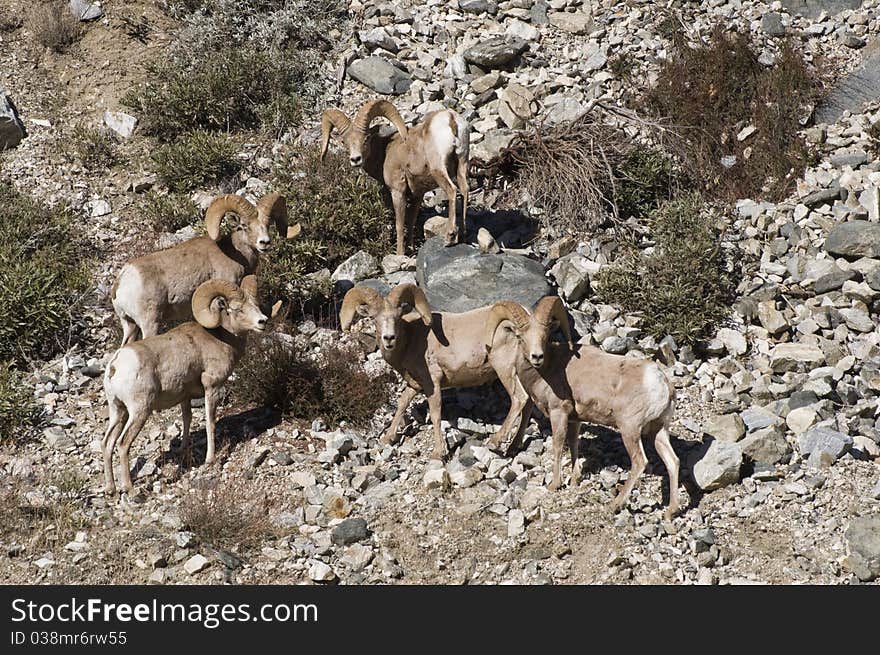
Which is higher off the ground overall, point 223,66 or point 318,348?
point 223,66

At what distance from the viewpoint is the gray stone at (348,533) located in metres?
9.54

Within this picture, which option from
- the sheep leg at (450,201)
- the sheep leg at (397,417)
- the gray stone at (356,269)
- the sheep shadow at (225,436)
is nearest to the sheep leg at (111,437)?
the sheep shadow at (225,436)

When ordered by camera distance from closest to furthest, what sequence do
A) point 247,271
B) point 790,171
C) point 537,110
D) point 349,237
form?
point 247,271
point 349,237
point 790,171
point 537,110

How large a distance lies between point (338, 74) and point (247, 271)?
6.91m

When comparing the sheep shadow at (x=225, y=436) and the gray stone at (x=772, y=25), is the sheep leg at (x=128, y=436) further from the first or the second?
the gray stone at (x=772, y=25)

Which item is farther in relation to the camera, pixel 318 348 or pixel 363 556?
pixel 318 348

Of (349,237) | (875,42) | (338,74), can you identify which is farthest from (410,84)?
(875,42)

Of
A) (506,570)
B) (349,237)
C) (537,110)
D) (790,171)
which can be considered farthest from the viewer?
(537,110)

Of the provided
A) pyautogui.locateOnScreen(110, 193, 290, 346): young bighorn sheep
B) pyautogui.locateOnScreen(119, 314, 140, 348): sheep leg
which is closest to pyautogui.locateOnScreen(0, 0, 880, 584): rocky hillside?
pyautogui.locateOnScreen(119, 314, 140, 348): sheep leg

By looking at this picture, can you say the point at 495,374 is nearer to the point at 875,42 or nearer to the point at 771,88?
the point at 771,88

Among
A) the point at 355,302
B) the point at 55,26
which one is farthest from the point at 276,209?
the point at 55,26

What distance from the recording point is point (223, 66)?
56.4 feet

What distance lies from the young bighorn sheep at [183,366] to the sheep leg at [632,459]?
3679 mm

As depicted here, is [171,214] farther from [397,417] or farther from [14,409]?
[397,417]
